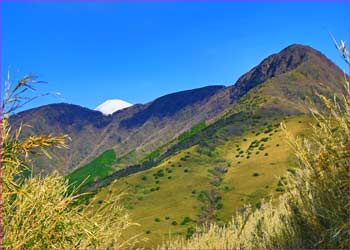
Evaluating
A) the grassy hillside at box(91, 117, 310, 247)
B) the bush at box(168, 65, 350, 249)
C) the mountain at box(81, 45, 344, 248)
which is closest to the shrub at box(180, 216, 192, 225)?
the grassy hillside at box(91, 117, 310, 247)

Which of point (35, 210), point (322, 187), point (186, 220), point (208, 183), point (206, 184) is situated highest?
point (35, 210)

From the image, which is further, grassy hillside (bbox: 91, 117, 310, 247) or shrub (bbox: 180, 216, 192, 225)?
grassy hillside (bbox: 91, 117, 310, 247)

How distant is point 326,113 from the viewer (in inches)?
285

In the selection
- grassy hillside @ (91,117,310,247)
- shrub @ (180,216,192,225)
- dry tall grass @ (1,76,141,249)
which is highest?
dry tall grass @ (1,76,141,249)

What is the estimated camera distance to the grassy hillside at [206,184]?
120m

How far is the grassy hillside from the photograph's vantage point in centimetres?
11950

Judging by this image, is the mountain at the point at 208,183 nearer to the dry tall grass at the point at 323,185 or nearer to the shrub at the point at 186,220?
the shrub at the point at 186,220

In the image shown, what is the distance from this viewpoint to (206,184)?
149 metres

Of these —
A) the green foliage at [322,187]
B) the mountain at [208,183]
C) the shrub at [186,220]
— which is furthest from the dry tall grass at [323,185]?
the shrub at [186,220]

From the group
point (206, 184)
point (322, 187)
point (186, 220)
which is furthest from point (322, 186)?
point (206, 184)

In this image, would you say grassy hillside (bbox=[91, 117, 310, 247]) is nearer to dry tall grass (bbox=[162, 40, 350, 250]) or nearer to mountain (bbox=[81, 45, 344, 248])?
mountain (bbox=[81, 45, 344, 248])

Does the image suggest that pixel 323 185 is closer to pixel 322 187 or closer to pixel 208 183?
pixel 322 187

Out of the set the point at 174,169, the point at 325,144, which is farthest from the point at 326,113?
the point at 174,169

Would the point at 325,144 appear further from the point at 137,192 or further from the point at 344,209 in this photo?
the point at 137,192
